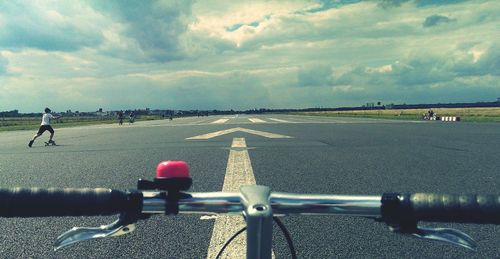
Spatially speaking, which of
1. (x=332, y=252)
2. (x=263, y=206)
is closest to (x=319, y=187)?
(x=332, y=252)

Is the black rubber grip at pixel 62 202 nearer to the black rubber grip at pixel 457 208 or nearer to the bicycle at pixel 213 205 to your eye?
the bicycle at pixel 213 205

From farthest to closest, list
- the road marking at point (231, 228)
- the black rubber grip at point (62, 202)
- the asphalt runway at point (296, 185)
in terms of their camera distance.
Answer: the asphalt runway at point (296, 185) → the road marking at point (231, 228) → the black rubber grip at point (62, 202)

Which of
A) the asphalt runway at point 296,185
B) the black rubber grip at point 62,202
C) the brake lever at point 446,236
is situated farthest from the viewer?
the asphalt runway at point 296,185

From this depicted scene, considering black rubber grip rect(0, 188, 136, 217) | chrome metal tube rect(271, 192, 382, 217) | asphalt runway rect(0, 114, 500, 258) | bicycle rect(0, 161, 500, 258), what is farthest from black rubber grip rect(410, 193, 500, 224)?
asphalt runway rect(0, 114, 500, 258)

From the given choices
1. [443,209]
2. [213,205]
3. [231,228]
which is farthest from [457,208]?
[231,228]

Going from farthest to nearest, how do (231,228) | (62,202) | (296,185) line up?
1. (296,185)
2. (231,228)
3. (62,202)

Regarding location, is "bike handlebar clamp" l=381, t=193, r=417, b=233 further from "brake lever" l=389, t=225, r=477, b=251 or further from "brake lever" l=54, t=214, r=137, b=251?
"brake lever" l=54, t=214, r=137, b=251

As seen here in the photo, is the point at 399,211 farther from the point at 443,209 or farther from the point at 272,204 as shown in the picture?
the point at 272,204

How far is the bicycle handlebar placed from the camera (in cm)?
121

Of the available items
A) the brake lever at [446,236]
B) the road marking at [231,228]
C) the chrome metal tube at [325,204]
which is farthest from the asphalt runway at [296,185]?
the brake lever at [446,236]

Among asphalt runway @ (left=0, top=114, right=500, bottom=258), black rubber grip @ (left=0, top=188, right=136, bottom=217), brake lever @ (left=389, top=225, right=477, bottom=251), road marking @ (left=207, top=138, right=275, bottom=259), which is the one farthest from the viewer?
asphalt runway @ (left=0, top=114, right=500, bottom=258)

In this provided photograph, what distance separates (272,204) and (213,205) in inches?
7.9

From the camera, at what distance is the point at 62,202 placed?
4.16 feet

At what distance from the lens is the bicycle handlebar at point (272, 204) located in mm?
1210
